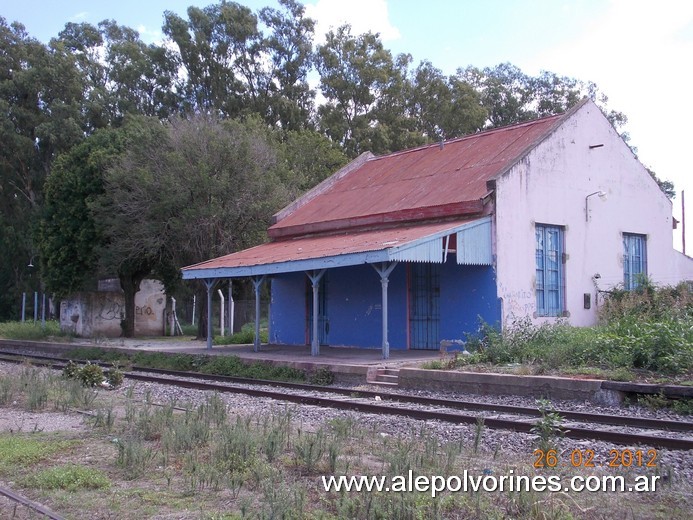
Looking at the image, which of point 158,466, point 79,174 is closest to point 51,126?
point 79,174

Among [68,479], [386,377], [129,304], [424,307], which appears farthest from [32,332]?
[68,479]

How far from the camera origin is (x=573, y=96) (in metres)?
47.9

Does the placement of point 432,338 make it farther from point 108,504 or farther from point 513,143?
point 108,504

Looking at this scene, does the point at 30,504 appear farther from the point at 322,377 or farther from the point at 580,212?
the point at 580,212

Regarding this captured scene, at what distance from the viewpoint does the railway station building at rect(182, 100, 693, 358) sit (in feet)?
59.8

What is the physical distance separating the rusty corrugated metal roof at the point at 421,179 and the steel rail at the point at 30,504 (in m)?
13.8

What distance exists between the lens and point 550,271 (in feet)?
65.2

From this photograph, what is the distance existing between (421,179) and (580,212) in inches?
188

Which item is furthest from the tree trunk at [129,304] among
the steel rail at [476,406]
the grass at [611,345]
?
the grass at [611,345]

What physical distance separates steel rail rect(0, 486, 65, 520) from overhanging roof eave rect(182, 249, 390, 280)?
10.2 m

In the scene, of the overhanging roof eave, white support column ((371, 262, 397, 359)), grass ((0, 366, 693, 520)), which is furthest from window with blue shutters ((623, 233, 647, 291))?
grass ((0, 366, 693, 520))

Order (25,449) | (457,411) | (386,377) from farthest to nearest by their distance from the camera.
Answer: (386,377) → (457,411) → (25,449)

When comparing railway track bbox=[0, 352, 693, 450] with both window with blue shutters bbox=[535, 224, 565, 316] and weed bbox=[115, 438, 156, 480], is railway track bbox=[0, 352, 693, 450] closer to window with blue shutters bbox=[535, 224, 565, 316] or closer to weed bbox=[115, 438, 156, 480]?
weed bbox=[115, 438, 156, 480]

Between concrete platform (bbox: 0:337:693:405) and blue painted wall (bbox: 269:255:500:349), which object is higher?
blue painted wall (bbox: 269:255:500:349)
